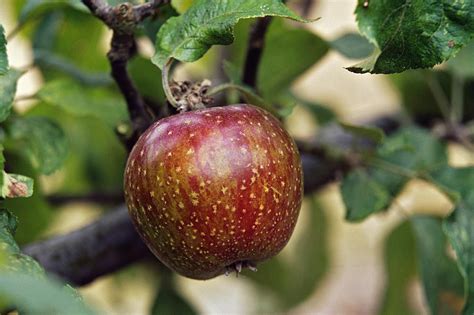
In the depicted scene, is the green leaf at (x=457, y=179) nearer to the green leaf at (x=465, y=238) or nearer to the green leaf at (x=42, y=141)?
the green leaf at (x=465, y=238)

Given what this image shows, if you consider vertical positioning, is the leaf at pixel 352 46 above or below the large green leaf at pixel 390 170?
above

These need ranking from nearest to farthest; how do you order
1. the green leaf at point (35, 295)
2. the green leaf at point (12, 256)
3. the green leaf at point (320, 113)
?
the green leaf at point (35, 295) → the green leaf at point (12, 256) → the green leaf at point (320, 113)

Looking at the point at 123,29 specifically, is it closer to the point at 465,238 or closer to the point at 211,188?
the point at 211,188

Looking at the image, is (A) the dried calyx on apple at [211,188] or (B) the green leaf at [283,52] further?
(B) the green leaf at [283,52]

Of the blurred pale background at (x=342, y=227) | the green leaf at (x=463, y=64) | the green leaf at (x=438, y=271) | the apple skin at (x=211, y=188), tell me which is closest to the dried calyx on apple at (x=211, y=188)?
the apple skin at (x=211, y=188)

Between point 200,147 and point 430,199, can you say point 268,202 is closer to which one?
point 200,147

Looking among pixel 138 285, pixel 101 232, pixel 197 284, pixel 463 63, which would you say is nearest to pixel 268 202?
pixel 101 232

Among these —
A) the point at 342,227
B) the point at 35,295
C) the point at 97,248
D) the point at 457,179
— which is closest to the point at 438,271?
the point at 457,179
